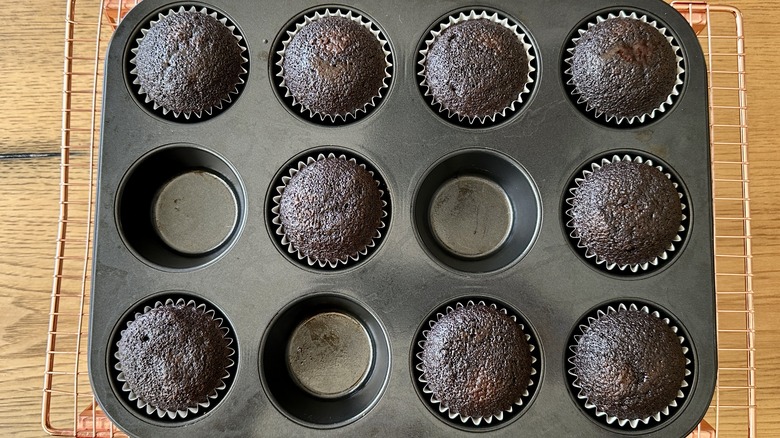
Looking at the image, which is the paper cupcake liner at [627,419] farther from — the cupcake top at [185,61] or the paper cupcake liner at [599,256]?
the cupcake top at [185,61]

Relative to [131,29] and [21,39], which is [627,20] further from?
[21,39]

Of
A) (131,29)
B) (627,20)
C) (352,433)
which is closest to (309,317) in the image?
(352,433)

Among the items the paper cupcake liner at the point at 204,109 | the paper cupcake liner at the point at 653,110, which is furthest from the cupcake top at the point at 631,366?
the paper cupcake liner at the point at 204,109

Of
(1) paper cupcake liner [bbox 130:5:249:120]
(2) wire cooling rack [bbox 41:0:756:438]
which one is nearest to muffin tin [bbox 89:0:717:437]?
(1) paper cupcake liner [bbox 130:5:249:120]

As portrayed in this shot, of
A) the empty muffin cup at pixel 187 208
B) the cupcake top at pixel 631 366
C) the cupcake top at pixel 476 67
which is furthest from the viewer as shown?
the empty muffin cup at pixel 187 208

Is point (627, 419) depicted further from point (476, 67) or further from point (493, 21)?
point (493, 21)

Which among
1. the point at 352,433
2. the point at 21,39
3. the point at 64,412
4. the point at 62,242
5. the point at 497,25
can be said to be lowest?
the point at 64,412
